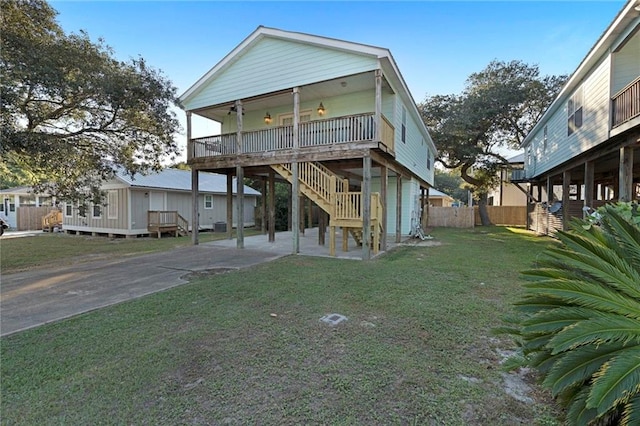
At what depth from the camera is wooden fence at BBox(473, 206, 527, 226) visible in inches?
987

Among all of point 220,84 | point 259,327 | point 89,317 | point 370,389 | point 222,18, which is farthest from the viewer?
point 220,84

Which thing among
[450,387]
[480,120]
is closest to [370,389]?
[450,387]

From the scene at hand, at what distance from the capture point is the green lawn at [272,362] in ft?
7.49

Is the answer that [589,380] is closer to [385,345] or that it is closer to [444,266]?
[385,345]

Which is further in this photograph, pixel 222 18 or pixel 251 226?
pixel 251 226

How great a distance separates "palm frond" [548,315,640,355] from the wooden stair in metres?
6.95

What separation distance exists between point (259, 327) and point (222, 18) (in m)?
10.9

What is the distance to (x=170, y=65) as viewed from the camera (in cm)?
1088

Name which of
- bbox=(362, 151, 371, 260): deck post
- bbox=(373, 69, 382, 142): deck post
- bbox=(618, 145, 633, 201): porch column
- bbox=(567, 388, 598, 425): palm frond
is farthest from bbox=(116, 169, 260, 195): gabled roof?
bbox=(618, 145, 633, 201): porch column

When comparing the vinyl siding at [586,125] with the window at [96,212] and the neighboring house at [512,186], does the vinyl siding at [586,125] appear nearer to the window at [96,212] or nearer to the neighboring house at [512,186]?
the neighboring house at [512,186]

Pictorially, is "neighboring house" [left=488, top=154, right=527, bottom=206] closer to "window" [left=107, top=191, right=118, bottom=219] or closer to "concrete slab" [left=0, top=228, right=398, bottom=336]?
"concrete slab" [left=0, top=228, right=398, bottom=336]

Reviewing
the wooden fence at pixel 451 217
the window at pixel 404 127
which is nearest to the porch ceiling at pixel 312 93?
the window at pixel 404 127

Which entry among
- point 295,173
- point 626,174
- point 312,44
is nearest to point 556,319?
point 295,173

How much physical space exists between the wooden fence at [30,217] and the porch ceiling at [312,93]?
18385 millimetres
